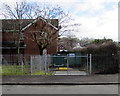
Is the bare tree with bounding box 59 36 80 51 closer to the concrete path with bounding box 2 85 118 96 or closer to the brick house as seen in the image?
the brick house

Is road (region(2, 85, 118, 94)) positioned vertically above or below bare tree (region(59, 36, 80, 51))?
below

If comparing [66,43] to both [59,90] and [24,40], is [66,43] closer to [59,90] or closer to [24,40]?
[24,40]

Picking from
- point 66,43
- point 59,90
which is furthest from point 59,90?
point 66,43

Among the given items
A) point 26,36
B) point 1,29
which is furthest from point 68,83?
point 1,29

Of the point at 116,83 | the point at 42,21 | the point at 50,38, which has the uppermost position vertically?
Result: the point at 42,21

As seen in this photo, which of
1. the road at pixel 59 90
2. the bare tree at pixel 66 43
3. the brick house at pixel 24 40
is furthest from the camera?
the bare tree at pixel 66 43

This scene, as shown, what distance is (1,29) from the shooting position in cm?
4278

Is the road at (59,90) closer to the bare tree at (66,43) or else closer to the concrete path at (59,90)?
the concrete path at (59,90)

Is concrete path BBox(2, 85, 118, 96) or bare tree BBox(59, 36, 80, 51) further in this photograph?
bare tree BBox(59, 36, 80, 51)

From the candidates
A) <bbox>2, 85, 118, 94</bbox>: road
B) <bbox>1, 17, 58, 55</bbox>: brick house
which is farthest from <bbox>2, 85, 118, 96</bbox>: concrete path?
<bbox>1, 17, 58, 55</bbox>: brick house

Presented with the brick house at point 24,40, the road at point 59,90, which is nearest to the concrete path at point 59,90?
the road at point 59,90

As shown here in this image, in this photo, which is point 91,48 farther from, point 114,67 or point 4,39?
point 4,39

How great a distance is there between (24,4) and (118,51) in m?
19.8

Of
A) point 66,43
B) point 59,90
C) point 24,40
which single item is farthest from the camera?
point 66,43
